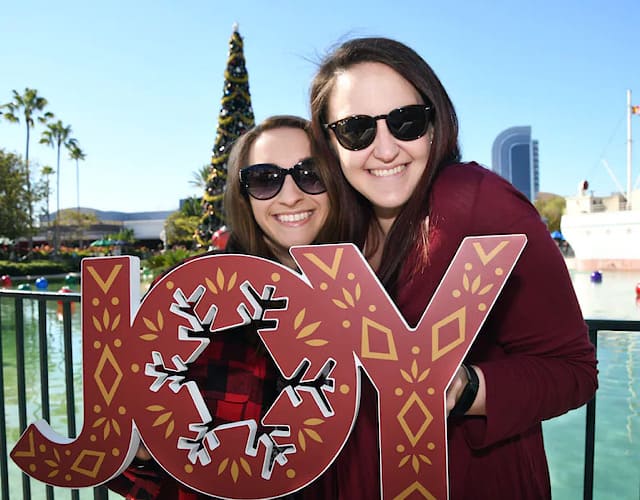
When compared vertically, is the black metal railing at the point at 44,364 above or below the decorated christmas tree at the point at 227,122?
below

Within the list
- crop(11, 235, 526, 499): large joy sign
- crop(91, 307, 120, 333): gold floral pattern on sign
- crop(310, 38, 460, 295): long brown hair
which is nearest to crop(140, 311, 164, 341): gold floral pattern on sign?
crop(11, 235, 526, 499): large joy sign

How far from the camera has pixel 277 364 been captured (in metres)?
1.30

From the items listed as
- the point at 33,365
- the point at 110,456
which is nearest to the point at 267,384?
the point at 110,456

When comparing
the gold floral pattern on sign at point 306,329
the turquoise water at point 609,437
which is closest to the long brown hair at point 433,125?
the gold floral pattern on sign at point 306,329

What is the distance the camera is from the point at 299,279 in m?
1.31

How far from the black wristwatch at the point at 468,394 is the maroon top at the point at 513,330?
0.03m

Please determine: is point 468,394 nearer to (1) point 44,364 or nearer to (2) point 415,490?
(2) point 415,490

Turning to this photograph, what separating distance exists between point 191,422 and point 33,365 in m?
8.83

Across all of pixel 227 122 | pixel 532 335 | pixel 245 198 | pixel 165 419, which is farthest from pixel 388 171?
pixel 227 122

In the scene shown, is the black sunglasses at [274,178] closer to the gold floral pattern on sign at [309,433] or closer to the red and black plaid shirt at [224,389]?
the red and black plaid shirt at [224,389]

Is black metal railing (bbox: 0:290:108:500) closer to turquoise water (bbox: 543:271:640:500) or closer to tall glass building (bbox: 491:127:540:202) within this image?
turquoise water (bbox: 543:271:640:500)

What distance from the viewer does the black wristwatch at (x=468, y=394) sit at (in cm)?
112

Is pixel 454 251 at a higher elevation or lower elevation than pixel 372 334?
higher

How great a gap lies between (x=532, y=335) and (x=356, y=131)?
0.63 meters
